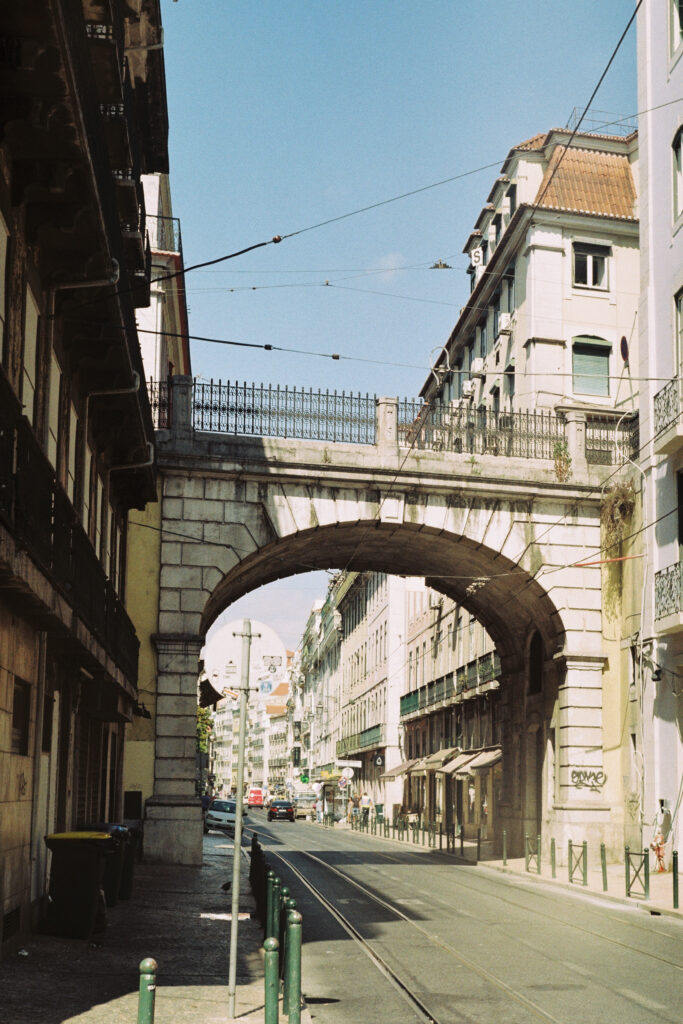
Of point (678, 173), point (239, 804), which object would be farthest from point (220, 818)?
point (239, 804)

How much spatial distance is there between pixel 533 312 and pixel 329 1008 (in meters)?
34.0

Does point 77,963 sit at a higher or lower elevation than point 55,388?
lower

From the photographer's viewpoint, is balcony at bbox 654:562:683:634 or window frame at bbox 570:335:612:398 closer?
balcony at bbox 654:562:683:634

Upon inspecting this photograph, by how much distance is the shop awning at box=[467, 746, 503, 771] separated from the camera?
39.1 m

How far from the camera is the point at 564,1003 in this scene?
10344 millimetres

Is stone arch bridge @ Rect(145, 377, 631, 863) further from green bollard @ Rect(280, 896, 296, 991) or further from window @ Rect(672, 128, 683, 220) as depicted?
green bollard @ Rect(280, 896, 296, 991)

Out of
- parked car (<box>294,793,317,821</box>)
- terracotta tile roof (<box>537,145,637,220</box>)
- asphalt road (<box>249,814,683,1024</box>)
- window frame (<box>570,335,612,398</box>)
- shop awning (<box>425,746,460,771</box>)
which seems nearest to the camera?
asphalt road (<box>249,814,683,1024</box>)

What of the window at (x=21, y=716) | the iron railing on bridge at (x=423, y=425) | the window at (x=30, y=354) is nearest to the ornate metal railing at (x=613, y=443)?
the iron railing on bridge at (x=423, y=425)

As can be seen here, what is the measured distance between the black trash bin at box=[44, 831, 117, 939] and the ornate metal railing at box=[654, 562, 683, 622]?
1439 cm

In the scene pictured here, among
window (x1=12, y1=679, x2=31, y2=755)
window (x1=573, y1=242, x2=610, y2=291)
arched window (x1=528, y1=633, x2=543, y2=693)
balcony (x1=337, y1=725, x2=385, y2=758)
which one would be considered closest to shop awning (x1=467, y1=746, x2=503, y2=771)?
arched window (x1=528, y1=633, x2=543, y2=693)

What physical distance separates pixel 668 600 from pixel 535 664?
8177 millimetres

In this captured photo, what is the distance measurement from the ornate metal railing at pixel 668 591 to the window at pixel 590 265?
1853 cm

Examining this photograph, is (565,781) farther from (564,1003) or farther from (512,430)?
(564,1003)

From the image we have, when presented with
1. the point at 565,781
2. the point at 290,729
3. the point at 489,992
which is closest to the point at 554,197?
the point at 565,781
